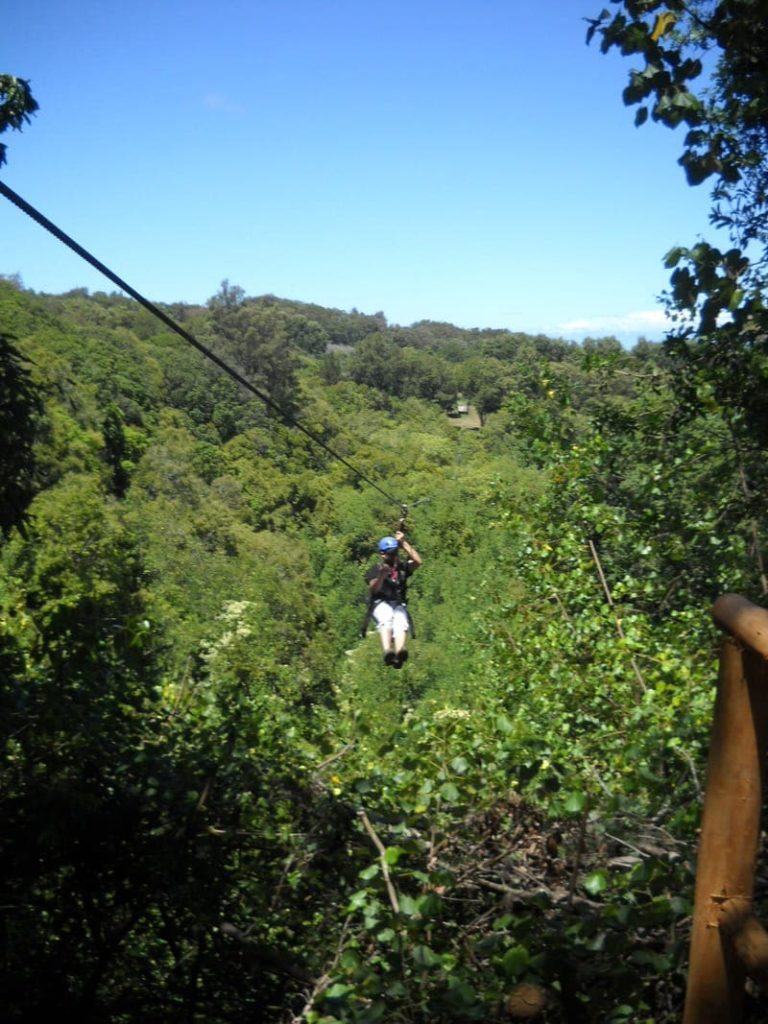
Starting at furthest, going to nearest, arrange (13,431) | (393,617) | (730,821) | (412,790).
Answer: (393,617) < (13,431) < (412,790) < (730,821)

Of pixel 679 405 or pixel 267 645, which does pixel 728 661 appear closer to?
pixel 679 405

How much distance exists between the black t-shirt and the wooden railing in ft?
24.4

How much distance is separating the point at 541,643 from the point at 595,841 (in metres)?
3.60

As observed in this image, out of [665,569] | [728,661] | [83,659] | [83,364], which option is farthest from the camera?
[83,364]

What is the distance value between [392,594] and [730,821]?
7.78 meters

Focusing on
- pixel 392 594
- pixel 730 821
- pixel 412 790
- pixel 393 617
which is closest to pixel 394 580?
pixel 392 594

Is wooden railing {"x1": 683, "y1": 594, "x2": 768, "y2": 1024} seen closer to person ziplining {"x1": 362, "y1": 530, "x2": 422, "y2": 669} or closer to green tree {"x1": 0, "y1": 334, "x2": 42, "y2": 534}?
green tree {"x1": 0, "y1": 334, "x2": 42, "y2": 534}

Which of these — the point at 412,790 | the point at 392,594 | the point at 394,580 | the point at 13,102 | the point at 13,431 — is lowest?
the point at 412,790

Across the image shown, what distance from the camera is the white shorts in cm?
900

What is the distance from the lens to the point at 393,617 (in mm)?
9016

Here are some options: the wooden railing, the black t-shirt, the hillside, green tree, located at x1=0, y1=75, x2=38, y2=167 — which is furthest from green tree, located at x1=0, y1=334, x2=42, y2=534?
the wooden railing

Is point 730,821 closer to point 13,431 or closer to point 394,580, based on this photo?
point 13,431

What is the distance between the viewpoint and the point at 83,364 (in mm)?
35938

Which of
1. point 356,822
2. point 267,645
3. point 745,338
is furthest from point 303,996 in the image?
point 267,645
